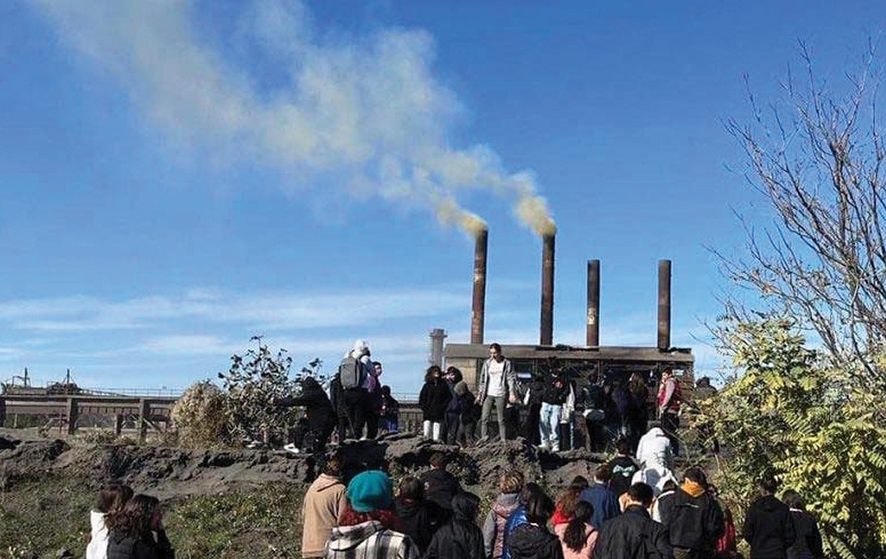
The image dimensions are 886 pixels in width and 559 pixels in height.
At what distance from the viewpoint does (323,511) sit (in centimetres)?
742

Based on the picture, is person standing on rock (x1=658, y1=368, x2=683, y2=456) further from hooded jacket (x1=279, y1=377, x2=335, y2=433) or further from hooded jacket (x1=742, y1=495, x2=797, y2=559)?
hooded jacket (x1=742, y1=495, x2=797, y2=559)

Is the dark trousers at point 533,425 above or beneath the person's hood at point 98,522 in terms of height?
above

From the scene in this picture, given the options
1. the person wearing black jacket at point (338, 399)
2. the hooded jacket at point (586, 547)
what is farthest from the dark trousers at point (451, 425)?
the hooded jacket at point (586, 547)

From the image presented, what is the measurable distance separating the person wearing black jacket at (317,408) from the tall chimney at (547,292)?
1581cm

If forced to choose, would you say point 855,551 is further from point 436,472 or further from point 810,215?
point 436,472

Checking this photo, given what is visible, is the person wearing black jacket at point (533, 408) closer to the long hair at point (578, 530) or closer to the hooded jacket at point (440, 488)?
the hooded jacket at point (440, 488)

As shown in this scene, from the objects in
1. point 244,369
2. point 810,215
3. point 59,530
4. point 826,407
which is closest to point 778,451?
point 826,407

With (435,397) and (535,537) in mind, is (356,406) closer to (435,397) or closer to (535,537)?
(435,397)

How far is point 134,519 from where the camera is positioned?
5.34 m

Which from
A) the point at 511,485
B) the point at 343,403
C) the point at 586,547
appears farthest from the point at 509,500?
the point at 343,403

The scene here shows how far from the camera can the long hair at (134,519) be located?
210 inches

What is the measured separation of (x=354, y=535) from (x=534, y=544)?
216 cm

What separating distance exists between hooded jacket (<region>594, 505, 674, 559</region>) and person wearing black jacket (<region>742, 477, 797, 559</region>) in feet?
6.08

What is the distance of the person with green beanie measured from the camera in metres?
4.41
